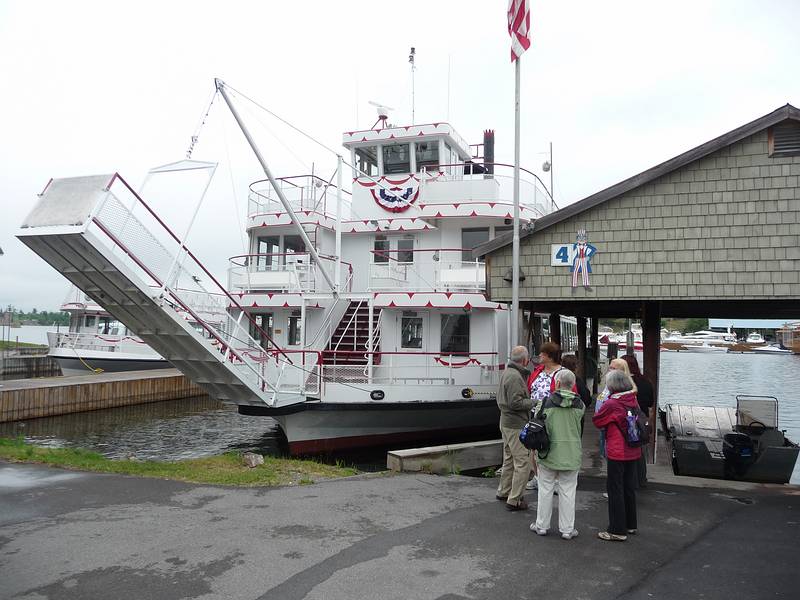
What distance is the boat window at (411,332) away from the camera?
14.5 m

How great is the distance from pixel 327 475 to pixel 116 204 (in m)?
5.02

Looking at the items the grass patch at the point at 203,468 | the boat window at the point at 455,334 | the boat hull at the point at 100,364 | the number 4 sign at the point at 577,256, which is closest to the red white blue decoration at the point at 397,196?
the boat window at the point at 455,334

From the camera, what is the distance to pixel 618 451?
569 cm

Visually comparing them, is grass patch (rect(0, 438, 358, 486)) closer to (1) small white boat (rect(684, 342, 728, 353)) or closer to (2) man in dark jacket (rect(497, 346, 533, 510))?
(2) man in dark jacket (rect(497, 346, 533, 510))

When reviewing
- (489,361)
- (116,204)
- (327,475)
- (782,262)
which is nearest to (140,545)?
(327,475)

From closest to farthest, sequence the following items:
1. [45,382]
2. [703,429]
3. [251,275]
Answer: [703,429]
[251,275]
[45,382]

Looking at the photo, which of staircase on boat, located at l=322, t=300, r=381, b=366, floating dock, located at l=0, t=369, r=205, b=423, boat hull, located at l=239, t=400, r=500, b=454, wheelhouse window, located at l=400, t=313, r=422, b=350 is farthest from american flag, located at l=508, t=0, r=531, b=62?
floating dock, located at l=0, t=369, r=205, b=423

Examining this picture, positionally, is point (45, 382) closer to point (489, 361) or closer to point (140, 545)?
point (489, 361)

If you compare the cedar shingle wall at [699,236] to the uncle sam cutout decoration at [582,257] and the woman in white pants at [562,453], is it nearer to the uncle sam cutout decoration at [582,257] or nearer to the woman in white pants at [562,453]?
the uncle sam cutout decoration at [582,257]

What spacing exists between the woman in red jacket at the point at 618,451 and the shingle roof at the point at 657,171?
182 inches

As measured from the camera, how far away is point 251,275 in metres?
15.1

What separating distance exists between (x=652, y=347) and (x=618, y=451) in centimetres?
493

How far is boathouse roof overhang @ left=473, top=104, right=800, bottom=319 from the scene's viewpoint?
8719mm

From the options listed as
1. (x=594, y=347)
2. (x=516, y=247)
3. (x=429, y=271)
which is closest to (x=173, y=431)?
(x=429, y=271)
